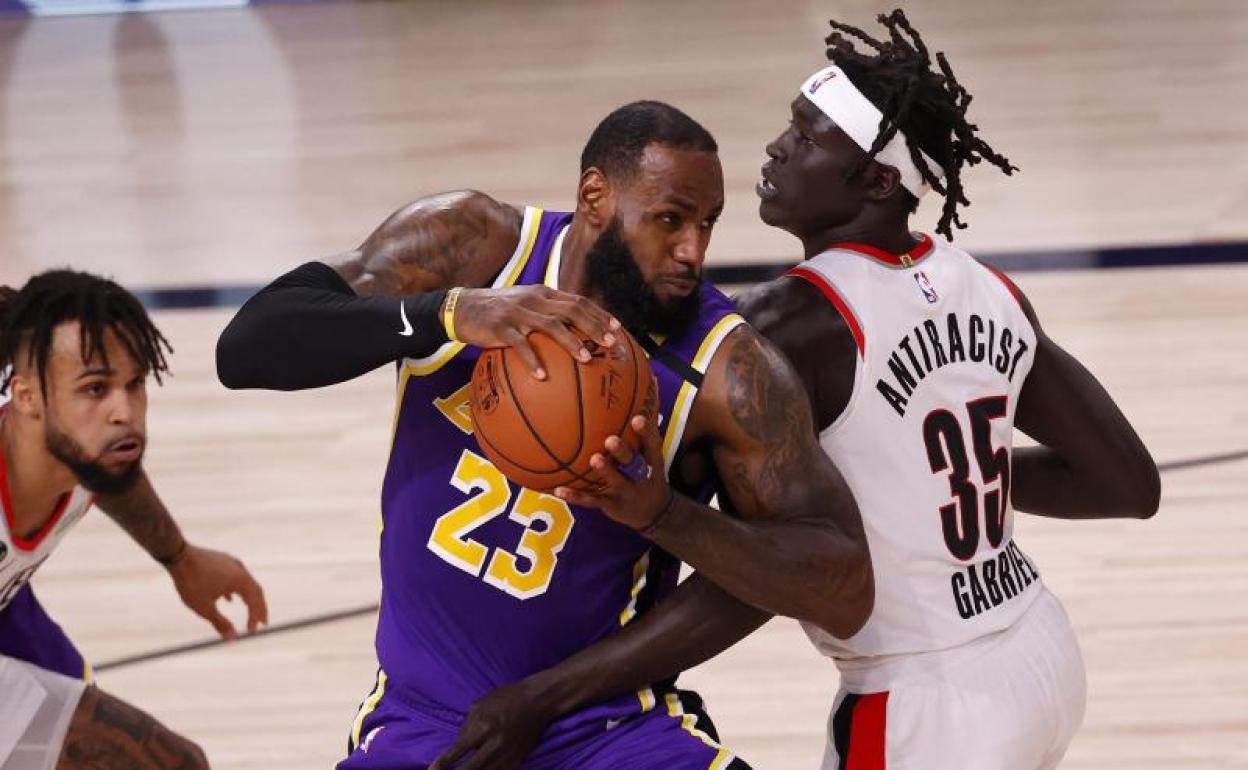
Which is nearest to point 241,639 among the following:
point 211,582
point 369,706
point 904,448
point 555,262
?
point 211,582

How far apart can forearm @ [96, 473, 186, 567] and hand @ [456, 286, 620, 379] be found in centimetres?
129

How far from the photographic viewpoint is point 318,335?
11.0 ft

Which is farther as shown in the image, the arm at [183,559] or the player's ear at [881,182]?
the arm at [183,559]

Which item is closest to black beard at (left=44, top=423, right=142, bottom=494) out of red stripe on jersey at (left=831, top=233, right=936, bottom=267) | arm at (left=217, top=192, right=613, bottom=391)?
arm at (left=217, top=192, right=613, bottom=391)

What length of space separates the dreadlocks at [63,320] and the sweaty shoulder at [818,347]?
1164mm

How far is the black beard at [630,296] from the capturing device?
3.47 metres

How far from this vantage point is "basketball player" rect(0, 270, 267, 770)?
3.66 m

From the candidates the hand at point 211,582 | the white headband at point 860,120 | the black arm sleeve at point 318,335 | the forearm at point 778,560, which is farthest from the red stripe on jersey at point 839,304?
the hand at point 211,582

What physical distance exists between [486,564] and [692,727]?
0.48 metres

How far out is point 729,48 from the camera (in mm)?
12008

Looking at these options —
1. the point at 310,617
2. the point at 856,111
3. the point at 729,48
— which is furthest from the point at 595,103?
the point at 856,111

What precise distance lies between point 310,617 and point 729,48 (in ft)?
23.0

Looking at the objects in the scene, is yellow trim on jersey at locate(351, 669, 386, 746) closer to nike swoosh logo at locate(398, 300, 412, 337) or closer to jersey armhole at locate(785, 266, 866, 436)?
nike swoosh logo at locate(398, 300, 412, 337)

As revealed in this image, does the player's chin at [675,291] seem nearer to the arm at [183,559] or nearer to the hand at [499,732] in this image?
the hand at [499,732]
